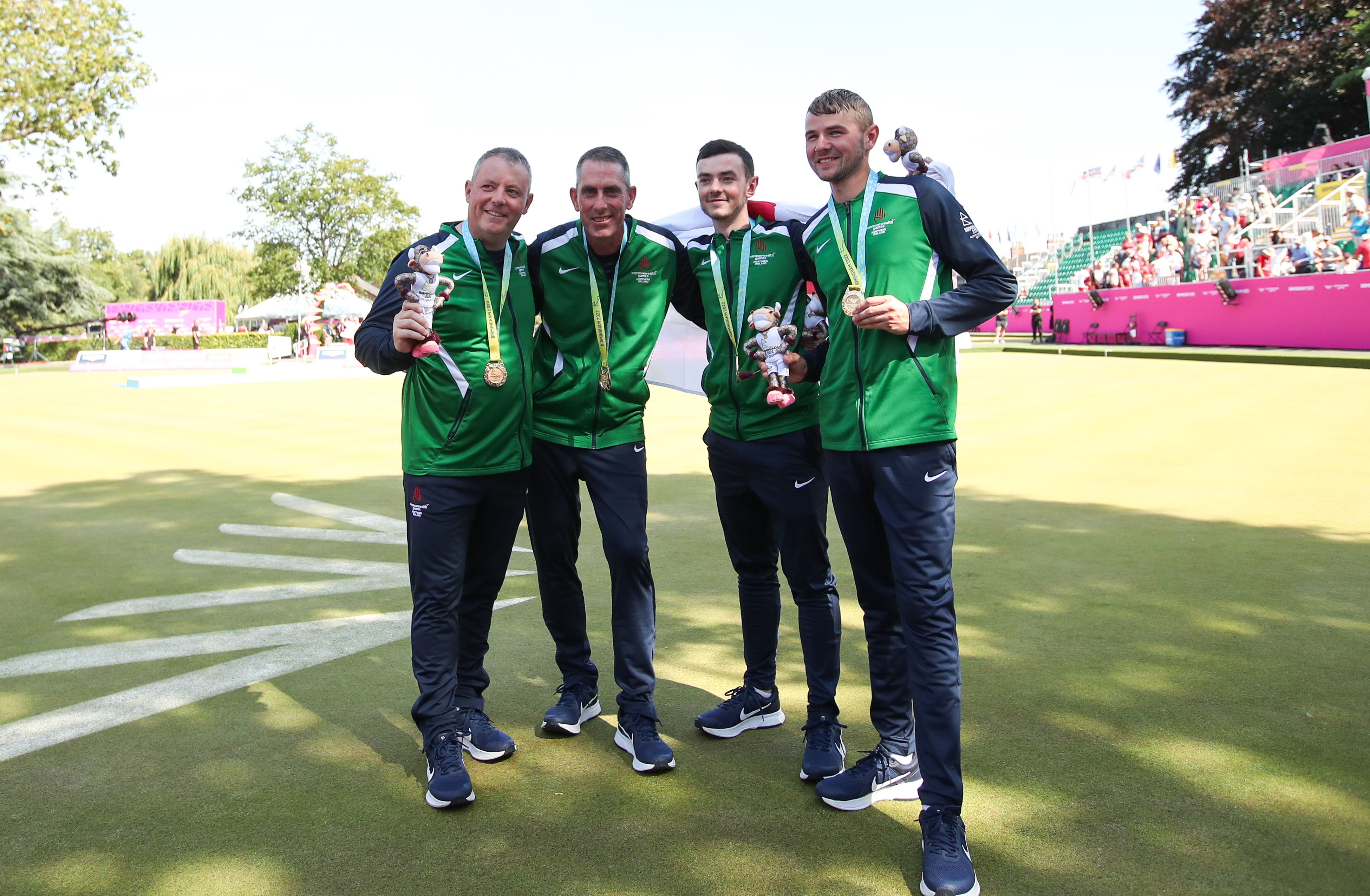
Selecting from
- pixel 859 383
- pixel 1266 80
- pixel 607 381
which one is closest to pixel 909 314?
pixel 859 383

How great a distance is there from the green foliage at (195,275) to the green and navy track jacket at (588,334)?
76.5 m

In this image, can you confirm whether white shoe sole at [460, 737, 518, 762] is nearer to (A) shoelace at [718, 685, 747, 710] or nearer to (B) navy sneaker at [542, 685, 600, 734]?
(B) navy sneaker at [542, 685, 600, 734]

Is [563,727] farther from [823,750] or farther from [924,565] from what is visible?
[924,565]

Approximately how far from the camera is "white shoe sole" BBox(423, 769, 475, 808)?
11.4 ft

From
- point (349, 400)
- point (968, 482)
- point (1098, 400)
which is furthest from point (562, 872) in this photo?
point (349, 400)

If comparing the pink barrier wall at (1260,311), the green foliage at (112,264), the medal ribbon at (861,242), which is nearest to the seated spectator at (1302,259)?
the pink barrier wall at (1260,311)

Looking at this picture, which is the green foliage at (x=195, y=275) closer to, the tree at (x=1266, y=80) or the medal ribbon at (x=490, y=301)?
the tree at (x=1266, y=80)

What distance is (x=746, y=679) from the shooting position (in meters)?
4.24

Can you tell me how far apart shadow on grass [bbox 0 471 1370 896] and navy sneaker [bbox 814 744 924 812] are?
0.06m

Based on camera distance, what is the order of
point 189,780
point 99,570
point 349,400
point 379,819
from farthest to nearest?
point 349,400
point 99,570
point 189,780
point 379,819

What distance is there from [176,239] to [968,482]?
259 ft

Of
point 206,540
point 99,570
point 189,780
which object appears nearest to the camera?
point 189,780

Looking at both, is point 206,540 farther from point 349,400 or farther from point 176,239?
point 176,239

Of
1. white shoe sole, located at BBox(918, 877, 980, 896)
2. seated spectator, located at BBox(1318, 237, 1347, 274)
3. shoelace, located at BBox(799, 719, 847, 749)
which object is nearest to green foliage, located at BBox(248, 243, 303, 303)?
seated spectator, located at BBox(1318, 237, 1347, 274)
